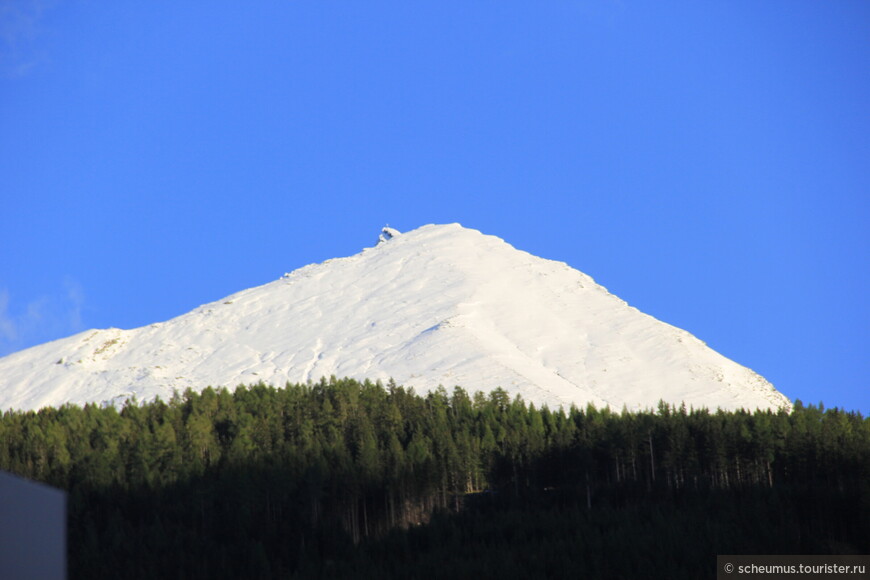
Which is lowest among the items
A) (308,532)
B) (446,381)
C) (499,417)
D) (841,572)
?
(841,572)

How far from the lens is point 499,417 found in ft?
412

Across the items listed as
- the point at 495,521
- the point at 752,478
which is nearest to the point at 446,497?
the point at 495,521

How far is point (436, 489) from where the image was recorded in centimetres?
10356

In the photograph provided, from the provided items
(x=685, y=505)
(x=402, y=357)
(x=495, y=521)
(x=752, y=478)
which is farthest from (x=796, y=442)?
(x=402, y=357)

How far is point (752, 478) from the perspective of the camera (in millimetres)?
107125

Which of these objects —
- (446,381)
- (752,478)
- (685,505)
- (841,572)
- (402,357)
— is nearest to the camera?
(841,572)

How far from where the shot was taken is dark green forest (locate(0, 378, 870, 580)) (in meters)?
86.9

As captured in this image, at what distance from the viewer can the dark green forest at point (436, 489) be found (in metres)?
86.9

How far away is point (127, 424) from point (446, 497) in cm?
4114

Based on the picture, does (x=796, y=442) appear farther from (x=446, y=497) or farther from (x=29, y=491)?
(x=29, y=491)

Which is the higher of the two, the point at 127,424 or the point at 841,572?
the point at 127,424

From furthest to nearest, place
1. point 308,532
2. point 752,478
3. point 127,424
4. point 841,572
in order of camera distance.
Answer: point 127,424, point 752,478, point 308,532, point 841,572

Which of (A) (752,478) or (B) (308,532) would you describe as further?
(A) (752,478)

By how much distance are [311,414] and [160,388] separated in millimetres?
71142
